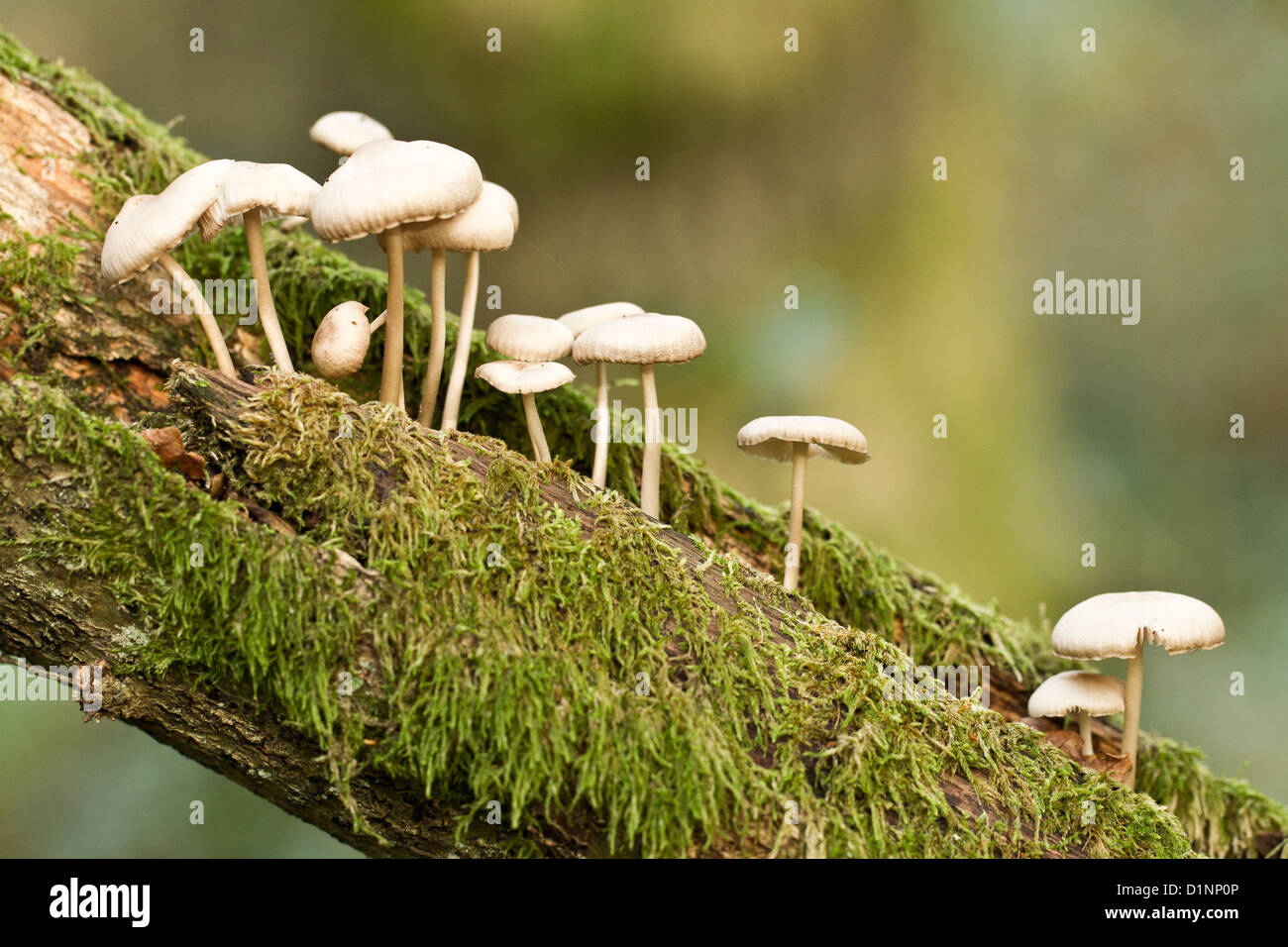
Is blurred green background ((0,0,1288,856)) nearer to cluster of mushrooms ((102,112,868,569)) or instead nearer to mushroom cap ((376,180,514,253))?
cluster of mushrooms ((102,112,868,569))

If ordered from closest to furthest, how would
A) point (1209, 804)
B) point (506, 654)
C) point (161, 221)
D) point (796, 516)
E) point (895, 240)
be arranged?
point (506, 654)
point (161, 221)
point (796, 516)
point (1209, 804)
point (895, 240)

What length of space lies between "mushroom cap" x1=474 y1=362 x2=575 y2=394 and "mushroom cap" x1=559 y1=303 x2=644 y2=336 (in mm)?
204

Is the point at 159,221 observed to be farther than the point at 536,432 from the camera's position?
No

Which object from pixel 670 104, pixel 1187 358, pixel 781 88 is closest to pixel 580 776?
pixel 670 104

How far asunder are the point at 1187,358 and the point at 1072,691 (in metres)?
5.48

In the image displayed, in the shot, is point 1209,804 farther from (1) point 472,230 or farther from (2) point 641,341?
(1) point 472,230

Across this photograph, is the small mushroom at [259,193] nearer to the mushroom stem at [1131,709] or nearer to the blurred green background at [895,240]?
the mushroom stem at [1131,709]

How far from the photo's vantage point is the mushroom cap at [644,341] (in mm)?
2195

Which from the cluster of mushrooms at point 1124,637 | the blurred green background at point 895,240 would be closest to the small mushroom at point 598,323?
the cluster of mushrooms at point 1124,637

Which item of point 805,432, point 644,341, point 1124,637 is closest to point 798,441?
point 805,432

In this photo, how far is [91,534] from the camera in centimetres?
179

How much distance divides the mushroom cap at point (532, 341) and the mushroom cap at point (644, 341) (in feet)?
0.37

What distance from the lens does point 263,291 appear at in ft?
7.54

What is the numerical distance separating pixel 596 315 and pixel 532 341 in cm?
26
